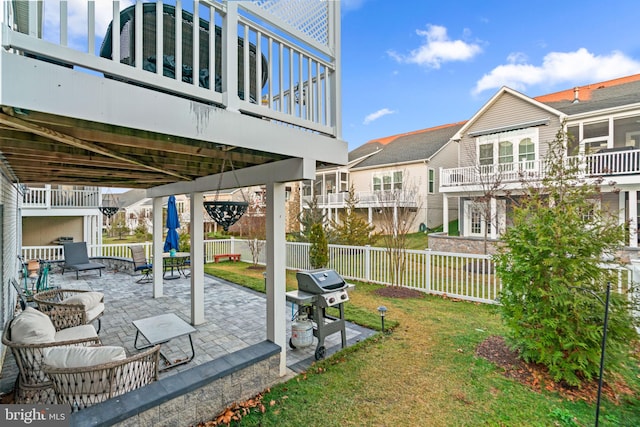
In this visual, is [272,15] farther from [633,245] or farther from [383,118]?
[383,118]

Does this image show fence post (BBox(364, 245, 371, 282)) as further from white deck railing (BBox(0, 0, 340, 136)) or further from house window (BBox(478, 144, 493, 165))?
house window (BBox(478, 144, 493, 165))

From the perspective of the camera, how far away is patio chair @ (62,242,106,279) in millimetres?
9163

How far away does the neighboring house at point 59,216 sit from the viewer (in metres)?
13.0

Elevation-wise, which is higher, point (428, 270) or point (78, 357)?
point (78, 357)

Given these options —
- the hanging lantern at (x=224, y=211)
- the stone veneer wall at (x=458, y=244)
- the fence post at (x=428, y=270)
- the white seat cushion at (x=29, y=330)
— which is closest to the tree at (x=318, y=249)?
the fence post at (x=428, y=270)

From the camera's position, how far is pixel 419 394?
3.42m

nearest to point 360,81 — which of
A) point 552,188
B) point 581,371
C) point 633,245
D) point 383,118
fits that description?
point 383,118

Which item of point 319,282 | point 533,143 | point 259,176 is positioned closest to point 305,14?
point 259,176

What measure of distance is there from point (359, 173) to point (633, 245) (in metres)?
14.9

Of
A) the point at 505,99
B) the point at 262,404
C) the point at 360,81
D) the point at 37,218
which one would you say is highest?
the point at 360,81

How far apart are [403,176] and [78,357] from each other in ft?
63.0

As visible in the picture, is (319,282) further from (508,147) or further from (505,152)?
(508,147)

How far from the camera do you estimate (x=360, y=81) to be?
1781cm

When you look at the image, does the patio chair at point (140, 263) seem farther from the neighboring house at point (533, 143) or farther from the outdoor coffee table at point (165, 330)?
the neighboring house at point (533, 143)
